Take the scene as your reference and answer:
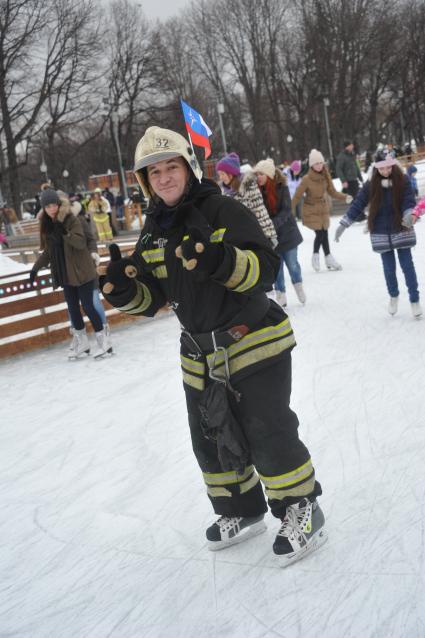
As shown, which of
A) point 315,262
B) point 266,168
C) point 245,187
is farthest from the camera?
point 315,262

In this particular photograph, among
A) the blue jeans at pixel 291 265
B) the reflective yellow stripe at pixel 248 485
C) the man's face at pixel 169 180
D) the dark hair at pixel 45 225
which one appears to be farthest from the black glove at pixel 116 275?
the blue jeans at pixel 291 265

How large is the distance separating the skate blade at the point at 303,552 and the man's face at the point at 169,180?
1.45m

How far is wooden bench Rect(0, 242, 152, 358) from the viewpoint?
741cm

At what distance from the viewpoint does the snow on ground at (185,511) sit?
2395 mm

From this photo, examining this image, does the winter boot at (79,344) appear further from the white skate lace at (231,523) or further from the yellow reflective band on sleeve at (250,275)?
the yellow reflective band on sleeve at (250,275)

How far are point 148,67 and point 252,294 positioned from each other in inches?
1422

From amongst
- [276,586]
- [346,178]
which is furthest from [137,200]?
[276,586]

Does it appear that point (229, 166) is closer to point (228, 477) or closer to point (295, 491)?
point (228, 477)

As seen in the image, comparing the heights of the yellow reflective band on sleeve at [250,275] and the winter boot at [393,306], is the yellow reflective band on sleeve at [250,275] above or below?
above

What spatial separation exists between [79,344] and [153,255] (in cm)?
446

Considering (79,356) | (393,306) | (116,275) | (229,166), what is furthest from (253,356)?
(79,356)

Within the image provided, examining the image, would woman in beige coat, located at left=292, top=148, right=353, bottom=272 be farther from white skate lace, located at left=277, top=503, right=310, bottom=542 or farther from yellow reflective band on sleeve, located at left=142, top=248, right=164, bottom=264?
white skate lace, located at left=277, top=503, right=310, bottom=542

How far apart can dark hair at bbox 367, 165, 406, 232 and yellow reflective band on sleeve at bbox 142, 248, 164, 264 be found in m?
3.68

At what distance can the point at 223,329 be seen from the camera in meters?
2.46
